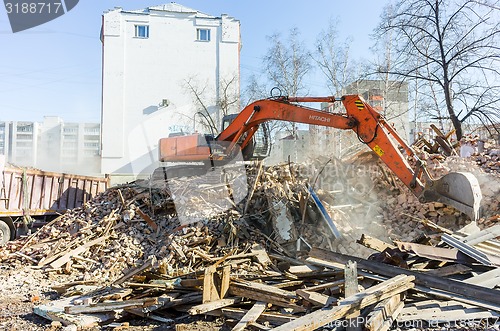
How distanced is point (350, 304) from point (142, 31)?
1145 inches

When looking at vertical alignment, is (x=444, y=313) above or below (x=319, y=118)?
below

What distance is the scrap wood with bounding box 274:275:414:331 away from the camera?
12.1 ft

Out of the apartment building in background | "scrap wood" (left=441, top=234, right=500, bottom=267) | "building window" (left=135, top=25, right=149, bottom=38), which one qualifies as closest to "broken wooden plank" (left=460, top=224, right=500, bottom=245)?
"scrap wood" (left=441, top=234, right=500, bottom=267)

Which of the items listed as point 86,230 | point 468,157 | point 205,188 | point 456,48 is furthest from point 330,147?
point 86,230

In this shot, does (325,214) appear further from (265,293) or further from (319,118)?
(265,293)

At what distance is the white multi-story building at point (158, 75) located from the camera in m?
27.8

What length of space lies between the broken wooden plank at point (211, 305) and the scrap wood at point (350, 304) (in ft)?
3.82

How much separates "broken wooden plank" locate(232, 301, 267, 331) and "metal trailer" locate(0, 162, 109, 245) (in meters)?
8.42

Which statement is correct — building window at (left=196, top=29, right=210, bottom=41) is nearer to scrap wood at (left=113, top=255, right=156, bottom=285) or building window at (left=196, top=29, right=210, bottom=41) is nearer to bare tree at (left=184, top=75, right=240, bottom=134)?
bare tree at (left=184, top=75, right=240, bottom=134)

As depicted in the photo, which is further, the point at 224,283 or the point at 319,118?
the point at 319,118

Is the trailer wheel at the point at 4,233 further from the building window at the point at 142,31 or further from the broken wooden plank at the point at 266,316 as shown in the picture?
the building window at the point at 142,31

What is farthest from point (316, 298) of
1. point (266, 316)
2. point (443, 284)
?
point (443, 284)

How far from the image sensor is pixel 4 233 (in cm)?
1014

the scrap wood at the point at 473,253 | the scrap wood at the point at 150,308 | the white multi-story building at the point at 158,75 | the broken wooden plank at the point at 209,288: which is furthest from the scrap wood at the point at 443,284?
the white multi-story building at the point at 158,75
